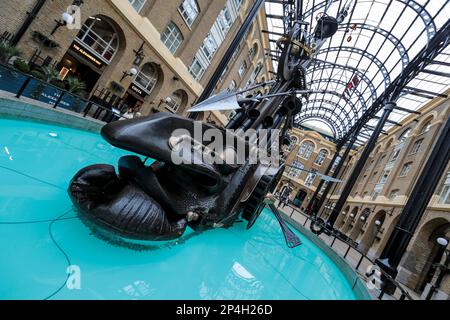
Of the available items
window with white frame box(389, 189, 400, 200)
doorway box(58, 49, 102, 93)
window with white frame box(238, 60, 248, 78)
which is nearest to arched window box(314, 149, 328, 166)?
window with white frame box(389, 189, 400, 200)

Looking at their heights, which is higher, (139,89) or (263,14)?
(263,14)

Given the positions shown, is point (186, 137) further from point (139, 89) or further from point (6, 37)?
point (139, 89)

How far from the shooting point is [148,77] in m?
14.8

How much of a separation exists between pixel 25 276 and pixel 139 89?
47.2 feet

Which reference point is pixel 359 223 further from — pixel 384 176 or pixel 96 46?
pixel 96 46

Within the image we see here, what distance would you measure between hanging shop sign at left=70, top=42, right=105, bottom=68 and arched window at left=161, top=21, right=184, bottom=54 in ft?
13.1

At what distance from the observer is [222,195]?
3.32 m

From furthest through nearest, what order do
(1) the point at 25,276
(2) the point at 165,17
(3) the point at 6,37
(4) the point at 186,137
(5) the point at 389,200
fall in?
1. (5) the point at 389,200
2. (2) the point at 165,17
3. (3) the point at 6,37
4. (4) the point at 186,137
5. (1) the point at 25,276

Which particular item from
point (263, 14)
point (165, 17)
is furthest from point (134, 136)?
point (263, 14)

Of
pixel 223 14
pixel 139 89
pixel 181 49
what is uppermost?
pixel 223 14

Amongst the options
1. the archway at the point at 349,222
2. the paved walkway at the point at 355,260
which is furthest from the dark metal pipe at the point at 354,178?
the archway at the point at 349,222

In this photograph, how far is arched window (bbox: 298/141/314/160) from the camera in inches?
1526

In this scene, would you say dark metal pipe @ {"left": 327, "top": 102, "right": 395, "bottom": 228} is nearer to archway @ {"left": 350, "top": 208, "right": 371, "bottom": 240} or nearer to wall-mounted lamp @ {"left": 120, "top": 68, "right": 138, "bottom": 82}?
archway @ {"left": 350, "top": 208, "right": 371, "bottom": 240}

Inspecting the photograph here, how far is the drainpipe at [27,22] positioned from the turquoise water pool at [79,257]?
213 inches
